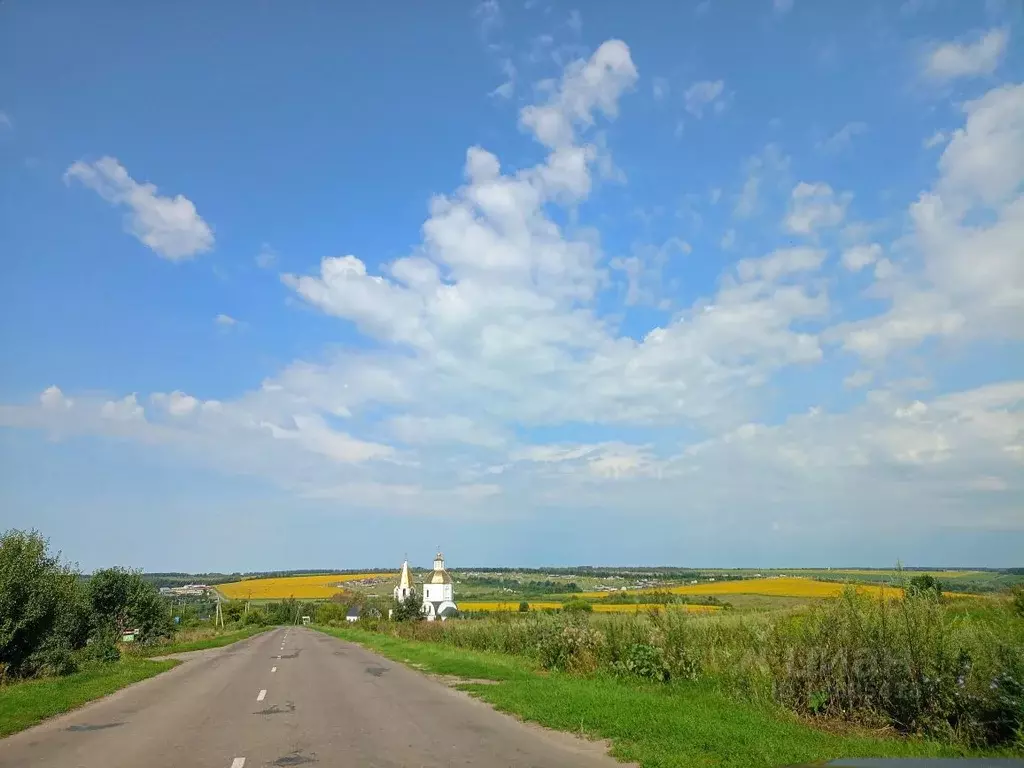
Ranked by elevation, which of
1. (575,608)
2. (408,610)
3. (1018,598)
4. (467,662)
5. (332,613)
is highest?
(1018,598)

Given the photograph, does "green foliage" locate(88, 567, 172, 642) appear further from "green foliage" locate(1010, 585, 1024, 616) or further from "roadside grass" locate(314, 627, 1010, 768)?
"green foliage" locate(1010, 585, 1024, 616)

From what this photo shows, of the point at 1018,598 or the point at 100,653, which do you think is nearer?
the point at 1018,598

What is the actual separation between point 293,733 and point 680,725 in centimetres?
654

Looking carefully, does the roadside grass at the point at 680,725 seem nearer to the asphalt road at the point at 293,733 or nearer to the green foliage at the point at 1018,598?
the asphalt road at the point at 293,733

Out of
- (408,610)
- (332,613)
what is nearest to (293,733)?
(408,610)

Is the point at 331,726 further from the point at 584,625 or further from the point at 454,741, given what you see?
the point at 584,625

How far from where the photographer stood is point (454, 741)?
10789 mm

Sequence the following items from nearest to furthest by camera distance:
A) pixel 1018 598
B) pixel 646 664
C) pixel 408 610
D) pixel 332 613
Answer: pixel 646 664
pixel 1018 598
pixel 408 610
pixel 332 613

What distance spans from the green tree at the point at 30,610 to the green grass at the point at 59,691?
4.42ft

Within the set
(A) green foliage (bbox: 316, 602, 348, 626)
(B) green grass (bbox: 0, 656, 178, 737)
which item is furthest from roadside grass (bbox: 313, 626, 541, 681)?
(A) green foliage (bbox: 316, 602, 348, 626)

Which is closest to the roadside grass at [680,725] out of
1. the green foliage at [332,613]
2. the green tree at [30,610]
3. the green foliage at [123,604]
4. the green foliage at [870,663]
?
the green foliage at [870,663]

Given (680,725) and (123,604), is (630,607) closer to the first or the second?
(123,604)

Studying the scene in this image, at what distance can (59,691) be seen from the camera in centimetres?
1911

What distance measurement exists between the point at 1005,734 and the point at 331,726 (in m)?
10.5
